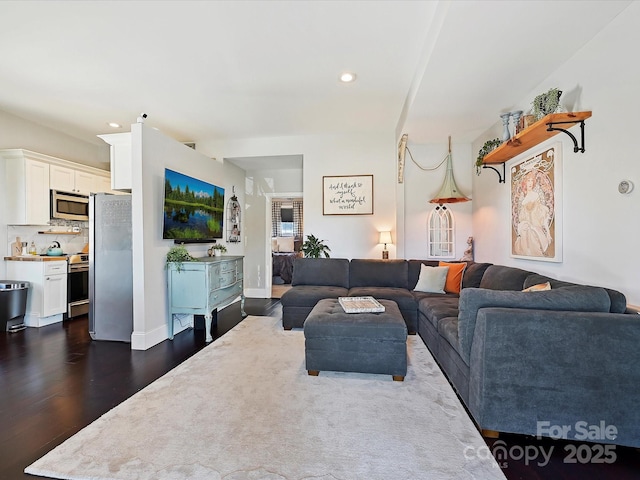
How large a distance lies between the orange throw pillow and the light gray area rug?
4.64 ft

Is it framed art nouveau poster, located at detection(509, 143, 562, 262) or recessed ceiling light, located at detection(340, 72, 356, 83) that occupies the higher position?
recessed ceiling light, located at detection(340, 72, 356, 83)

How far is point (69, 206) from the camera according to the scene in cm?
465

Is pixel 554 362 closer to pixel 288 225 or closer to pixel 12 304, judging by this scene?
pixel 12 304

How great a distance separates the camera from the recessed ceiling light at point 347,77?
121 inches

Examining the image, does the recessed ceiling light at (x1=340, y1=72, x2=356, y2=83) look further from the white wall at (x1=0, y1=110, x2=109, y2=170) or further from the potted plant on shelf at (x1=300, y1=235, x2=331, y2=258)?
the white wall at (x1=0, y1=110, x2=109, y2=170)

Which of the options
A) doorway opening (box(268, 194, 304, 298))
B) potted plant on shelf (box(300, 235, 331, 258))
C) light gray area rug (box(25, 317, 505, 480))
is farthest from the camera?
doorway opening (box(268, 194, 304, 298))

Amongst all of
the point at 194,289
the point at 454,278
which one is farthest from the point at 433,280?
the point at 194,289

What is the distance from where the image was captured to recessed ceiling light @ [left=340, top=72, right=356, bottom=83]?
121 inches

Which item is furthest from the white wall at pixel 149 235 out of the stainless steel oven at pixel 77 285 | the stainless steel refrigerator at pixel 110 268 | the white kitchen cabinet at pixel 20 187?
the white kitchen cabinet at pixel 20 187

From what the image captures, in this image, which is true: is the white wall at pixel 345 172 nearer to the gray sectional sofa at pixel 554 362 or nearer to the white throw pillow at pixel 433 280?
the white throw pillow at pixel 433 280

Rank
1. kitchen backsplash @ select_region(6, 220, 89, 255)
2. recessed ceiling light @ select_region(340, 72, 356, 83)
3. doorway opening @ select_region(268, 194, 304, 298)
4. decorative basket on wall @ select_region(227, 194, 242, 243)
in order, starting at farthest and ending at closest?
doorway opening @ select_region(268, 194, 304, 298), decorative basket on wall @ select_region(227, 194, 242, 243), kitchen backsplash @ select_region(6, 220, 89, 255), recessed ceiling light @ select_region(340, 72, 356, 83)

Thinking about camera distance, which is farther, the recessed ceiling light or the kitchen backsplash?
the kitchen backsplash

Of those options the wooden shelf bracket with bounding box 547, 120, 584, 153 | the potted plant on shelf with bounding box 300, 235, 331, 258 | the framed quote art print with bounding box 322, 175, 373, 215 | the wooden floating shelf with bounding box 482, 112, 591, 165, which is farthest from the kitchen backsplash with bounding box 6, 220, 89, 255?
the wooden shelf bracket with bounding box 547, 120, 584, 153

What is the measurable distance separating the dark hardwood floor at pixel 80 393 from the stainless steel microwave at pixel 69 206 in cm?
165
